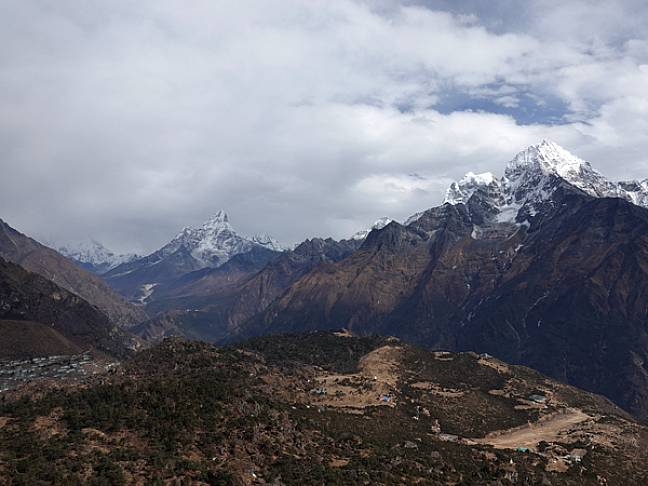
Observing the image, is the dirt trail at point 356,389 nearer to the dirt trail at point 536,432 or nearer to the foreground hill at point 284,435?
the foreground hill at point 284,435

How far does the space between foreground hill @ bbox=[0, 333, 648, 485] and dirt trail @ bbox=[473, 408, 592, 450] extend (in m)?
0.63

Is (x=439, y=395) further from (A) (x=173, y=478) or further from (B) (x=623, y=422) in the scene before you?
(A) (x=173, y=478)

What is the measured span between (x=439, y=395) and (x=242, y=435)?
102 m

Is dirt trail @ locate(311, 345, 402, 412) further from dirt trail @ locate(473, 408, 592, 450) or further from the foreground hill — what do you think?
dirt trail @ locate(473, 408, 592, 450)

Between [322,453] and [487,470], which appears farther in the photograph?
[487,470]

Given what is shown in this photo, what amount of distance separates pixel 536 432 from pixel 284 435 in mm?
93322

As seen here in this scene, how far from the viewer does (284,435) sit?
9962cm

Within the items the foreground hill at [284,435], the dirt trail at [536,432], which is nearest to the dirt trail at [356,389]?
the foreground hill at [284,435]

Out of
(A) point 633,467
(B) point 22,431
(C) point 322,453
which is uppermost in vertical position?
(B) point 22,431

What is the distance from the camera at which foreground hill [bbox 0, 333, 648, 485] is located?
78375mm

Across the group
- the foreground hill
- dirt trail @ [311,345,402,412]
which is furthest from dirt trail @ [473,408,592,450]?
dirt trail @ [311,345,402,412]

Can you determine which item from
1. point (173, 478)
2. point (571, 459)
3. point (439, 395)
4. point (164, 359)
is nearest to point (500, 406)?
point (439, 395)

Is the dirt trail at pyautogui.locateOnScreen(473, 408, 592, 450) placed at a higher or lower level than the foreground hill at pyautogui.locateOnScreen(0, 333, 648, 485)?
lower

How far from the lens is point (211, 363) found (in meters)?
169
